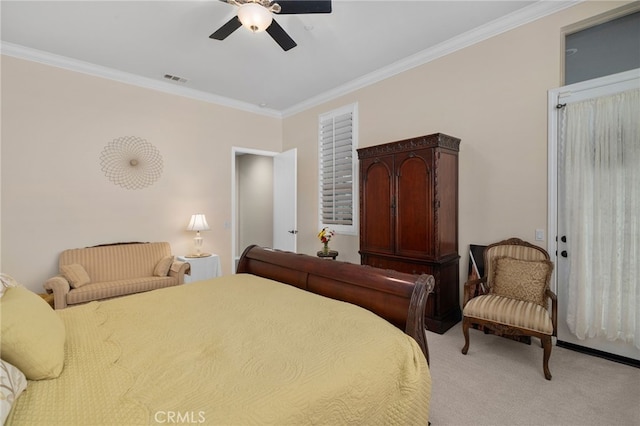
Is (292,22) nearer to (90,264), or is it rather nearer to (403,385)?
(403,385)

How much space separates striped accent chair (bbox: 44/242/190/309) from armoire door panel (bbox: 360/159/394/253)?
237cm

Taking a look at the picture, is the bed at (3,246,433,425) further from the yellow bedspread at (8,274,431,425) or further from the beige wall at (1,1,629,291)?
the beige wall at (1,1,629,291)

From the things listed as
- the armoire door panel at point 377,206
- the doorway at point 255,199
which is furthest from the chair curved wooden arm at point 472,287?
the doorway at point 255,199

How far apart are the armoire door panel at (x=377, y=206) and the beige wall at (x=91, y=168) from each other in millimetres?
2429

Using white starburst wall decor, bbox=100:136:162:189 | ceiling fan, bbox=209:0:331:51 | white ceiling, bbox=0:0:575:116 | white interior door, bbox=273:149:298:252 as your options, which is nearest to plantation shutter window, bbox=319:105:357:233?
white interior door, bbox=273:149:298:252

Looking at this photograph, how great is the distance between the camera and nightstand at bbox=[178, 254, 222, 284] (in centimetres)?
421

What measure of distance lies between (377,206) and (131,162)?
3.27 m

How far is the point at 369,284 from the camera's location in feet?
6.13

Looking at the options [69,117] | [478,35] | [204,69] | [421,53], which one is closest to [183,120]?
[204,69]

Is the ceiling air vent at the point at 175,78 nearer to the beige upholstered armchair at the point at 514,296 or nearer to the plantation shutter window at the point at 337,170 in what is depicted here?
the plantation shutter window at the point at 337,170

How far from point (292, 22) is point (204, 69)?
5.16ft

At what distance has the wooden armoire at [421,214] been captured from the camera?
10.3 ft

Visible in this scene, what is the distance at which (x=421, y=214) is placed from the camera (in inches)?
127

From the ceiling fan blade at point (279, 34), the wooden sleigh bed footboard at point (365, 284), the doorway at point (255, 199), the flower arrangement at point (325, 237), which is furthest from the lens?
the doorway at point (255, 199)
